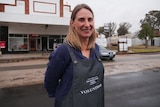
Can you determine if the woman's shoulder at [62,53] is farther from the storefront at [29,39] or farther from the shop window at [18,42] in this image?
the shop window at [18,42]

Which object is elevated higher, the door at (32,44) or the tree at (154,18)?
the tree at (154,18)

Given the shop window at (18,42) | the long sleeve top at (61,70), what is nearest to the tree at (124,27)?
the shop window at (18,42)

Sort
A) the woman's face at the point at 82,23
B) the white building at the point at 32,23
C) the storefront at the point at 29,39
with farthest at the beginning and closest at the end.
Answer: the storefront at the point at 29,39
the white building at the point at 32,23
the woman's face at the point at 82,23

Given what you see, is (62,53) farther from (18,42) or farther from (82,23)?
(18,42)

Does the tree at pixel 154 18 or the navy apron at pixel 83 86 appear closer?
the navy apron at pixel 83 86

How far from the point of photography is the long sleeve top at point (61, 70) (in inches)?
77.7

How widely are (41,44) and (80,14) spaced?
103 feet

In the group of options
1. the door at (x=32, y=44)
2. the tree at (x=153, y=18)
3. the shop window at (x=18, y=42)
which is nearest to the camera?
the shop window at (x=18, y=42)

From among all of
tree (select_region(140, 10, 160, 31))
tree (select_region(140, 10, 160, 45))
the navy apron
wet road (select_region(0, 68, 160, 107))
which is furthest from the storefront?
tree (select_region(140, 10, 160, 31))

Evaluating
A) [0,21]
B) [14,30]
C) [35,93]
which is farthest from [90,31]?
[14,30]

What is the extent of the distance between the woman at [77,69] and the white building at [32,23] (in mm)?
26574

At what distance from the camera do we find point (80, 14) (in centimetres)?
211

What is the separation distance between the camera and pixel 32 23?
28719 millimetres

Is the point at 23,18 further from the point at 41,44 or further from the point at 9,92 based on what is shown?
the point at 9,92
